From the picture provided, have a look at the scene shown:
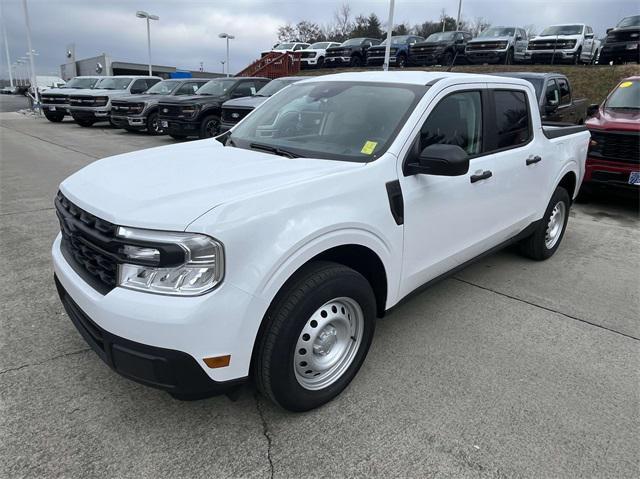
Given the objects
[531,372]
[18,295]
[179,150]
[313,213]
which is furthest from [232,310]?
[18,295]

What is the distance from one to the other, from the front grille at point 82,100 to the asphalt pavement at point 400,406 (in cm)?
1591

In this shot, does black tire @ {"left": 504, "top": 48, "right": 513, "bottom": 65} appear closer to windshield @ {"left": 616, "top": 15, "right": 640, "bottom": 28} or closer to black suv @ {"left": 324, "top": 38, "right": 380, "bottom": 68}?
windshield @ {"left": 616, "top": 15, "right": 640, "bottom": 28}

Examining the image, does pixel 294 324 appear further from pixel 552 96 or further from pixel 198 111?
pixel 198 111

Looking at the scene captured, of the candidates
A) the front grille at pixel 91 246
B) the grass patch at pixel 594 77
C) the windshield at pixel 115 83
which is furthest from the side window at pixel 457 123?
the windshield at pixel 115 83

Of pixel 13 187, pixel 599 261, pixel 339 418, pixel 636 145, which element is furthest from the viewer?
pixel 13 187

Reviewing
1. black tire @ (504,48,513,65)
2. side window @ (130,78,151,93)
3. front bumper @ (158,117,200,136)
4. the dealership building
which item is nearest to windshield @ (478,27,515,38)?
black tire @ (504,48,513,65)

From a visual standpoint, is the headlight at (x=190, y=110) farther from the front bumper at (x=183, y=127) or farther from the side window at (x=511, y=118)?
the side window at (x=511, y=118)

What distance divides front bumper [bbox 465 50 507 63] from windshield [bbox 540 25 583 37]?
2037 millimetres

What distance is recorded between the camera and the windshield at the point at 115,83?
19078mm

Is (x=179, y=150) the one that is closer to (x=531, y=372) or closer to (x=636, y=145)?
(x=531, y=372)

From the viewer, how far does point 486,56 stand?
63.0ft

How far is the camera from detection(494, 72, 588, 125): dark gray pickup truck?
8344 millimetres

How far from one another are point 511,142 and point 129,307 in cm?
329

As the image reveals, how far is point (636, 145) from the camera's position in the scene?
6516 millimetres
